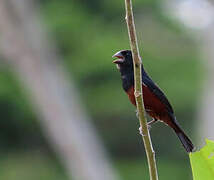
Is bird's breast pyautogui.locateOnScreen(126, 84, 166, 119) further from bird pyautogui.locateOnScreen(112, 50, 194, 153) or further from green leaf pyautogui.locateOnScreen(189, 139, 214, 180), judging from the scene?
green leaf pyautogui.locateOnScreen(189, 139, 214, 180)

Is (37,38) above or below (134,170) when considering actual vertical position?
above

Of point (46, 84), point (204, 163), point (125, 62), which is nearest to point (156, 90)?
point (125, 62)

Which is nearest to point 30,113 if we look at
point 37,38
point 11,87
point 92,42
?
point 11,87

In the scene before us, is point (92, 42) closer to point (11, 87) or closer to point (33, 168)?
point (11, 87)

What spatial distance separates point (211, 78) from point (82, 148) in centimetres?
267

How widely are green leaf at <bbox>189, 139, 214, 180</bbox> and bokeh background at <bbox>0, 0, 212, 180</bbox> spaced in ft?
46.8

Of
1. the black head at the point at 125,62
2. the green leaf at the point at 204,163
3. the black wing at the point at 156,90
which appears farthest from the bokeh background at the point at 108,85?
the green leaf at the point at 204,163

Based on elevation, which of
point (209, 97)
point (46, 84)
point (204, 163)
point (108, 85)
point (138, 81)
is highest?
point (138, 81)

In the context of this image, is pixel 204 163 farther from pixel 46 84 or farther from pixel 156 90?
pixel 46 84

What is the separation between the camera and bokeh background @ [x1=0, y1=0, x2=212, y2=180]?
54.9ft

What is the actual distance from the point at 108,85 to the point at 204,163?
1604 centimetres

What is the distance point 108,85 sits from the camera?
17.7 m

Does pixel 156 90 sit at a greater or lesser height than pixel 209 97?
Result: greater

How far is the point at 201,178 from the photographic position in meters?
1.60
